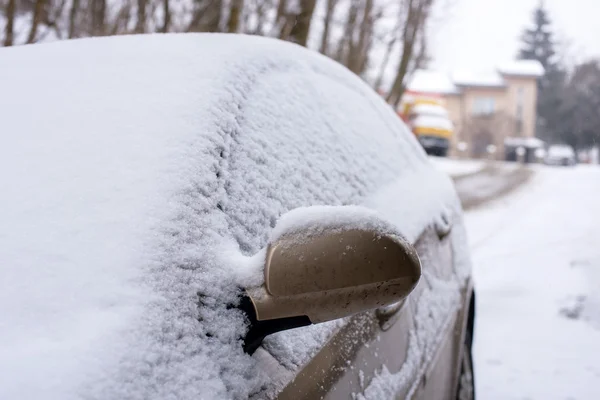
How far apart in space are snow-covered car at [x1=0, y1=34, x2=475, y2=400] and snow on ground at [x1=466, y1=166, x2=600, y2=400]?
194 centimetres

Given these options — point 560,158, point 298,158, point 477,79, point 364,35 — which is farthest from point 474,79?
point 298,158

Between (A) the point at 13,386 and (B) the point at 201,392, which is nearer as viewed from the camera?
(A) the point at 13,386

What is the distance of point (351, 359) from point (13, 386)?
2.28 feet

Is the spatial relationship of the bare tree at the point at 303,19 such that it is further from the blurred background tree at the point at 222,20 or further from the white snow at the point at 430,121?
the white snow at the point at 430,121

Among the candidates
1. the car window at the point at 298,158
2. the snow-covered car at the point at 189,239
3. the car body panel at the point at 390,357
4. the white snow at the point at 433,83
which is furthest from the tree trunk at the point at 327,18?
the white snow at the point at 433,83

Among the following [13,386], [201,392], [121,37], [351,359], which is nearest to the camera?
[13,386]

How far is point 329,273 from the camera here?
90 cm

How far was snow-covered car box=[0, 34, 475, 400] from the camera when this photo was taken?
86 cm

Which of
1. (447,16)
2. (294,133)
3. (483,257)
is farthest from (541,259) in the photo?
(447,16)

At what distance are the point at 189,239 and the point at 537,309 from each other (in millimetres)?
4232

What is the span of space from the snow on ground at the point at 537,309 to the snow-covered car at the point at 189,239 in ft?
6.36

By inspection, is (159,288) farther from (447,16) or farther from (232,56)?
(447,16)

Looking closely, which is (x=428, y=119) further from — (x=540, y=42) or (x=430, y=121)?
(x=540, y=42)

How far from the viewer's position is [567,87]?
51000mm
